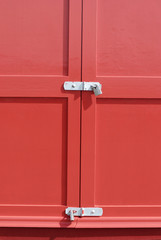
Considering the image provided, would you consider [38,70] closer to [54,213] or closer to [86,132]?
[86,132]

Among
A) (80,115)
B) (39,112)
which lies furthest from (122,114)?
(39,112)

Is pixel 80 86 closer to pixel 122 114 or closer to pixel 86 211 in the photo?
pixel 122 114

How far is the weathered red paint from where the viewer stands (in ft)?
4.86

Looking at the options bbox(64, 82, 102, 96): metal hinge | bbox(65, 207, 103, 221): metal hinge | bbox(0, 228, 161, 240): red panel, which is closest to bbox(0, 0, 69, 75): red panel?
bbox(64, 82, 102, 96): metal hinge

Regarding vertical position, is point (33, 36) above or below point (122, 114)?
above

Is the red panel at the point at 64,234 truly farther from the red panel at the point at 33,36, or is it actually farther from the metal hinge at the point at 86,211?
the red panel at the point at 33,36

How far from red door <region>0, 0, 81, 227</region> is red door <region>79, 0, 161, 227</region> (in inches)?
3.4

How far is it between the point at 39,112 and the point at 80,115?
251 mm

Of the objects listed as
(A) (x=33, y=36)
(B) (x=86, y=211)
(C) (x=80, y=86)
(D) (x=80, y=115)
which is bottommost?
(B) (x=86, y=211)

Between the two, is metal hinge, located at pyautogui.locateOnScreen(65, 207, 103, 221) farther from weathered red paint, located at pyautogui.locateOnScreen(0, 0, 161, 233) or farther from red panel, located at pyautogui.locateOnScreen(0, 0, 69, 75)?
red panel, located at pyautogui.locateOnScreen(0, 0, 69, 75)

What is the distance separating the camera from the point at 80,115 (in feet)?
4.91

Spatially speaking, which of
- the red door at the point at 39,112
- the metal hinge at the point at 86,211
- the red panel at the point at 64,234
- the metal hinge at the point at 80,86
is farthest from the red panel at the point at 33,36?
the red panel at the point at 64,234

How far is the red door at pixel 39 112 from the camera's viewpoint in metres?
1.48

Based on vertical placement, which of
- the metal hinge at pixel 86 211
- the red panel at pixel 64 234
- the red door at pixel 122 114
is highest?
the red door at pixel 122 114
